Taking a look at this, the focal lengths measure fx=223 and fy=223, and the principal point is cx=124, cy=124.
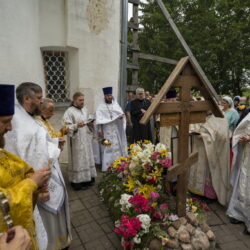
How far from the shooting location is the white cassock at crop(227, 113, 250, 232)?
3227 mm

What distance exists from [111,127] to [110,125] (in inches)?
2.1

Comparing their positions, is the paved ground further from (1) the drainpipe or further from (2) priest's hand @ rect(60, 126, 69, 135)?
(1) the drainpipe

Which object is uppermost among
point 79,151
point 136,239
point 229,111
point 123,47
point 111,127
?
point 123,47

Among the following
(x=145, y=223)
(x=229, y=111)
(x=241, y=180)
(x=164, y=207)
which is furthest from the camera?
(x=229, y=111)

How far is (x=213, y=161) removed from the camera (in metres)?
3.85

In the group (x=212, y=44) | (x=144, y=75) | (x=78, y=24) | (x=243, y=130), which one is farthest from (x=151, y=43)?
(x=243, y=130)

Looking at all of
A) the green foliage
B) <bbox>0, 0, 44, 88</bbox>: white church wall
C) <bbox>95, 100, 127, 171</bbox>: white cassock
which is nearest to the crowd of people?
<bbox>95, 100, 127, 171</bbox>: white cassock

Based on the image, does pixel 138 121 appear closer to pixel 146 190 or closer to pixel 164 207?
pixel 146 190

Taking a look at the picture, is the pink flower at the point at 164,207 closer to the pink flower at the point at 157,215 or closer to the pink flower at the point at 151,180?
the pink flower at the point at 157,215

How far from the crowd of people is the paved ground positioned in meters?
0.20

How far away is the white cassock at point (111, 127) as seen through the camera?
511 cm

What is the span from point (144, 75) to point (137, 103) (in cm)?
1140

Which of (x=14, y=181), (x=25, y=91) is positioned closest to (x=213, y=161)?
(x=25, y=91)

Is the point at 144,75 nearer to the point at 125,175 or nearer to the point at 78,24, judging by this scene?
the point at 78,24
